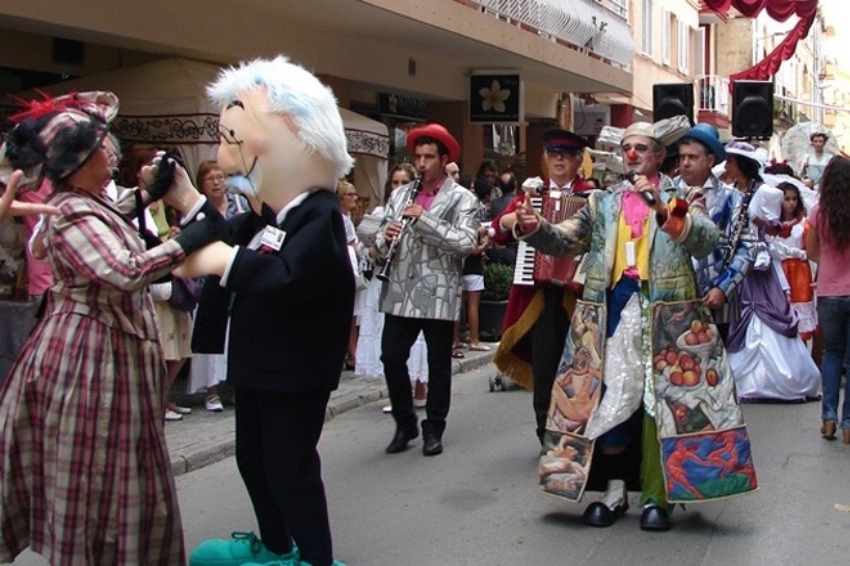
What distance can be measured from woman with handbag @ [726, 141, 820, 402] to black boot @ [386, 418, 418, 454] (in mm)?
3413

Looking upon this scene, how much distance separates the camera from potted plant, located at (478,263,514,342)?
46.7 ft

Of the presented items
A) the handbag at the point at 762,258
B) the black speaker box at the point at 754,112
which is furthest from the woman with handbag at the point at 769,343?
the black speaker box at the point at 754,112

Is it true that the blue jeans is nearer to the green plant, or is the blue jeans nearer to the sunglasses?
the sunglasses

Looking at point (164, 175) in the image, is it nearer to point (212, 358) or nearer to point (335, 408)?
point (212, 358)

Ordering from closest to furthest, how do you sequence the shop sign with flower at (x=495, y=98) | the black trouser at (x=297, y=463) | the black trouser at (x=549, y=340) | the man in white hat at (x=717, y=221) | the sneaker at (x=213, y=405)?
the black trouser at (x=297, y=463) < the man in white hat at (x=717, y=221) < the black trouser at (x=549, y=340) < the sneaker at (x=213, y=405) < the shop sign with flower at (x=495, y=98)

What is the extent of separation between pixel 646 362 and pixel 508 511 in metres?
1.21

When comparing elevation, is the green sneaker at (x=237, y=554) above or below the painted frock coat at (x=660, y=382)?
below

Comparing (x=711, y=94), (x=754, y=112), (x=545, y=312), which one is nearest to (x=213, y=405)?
(x=545, y=312)

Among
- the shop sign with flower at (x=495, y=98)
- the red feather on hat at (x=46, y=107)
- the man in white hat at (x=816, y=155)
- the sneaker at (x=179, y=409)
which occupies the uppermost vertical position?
the shop sign with flower at (x=495, y=98)

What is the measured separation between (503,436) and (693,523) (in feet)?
9.00

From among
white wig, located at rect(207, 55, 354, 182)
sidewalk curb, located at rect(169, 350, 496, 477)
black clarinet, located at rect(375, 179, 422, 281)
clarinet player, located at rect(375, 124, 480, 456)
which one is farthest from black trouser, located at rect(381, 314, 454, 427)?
white wig, located at rect(207, 55, 354, 182)

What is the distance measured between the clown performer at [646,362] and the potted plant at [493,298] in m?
8.10

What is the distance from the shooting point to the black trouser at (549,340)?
23.0ft

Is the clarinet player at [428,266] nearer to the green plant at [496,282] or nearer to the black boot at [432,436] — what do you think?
the black boot at [432,436]
